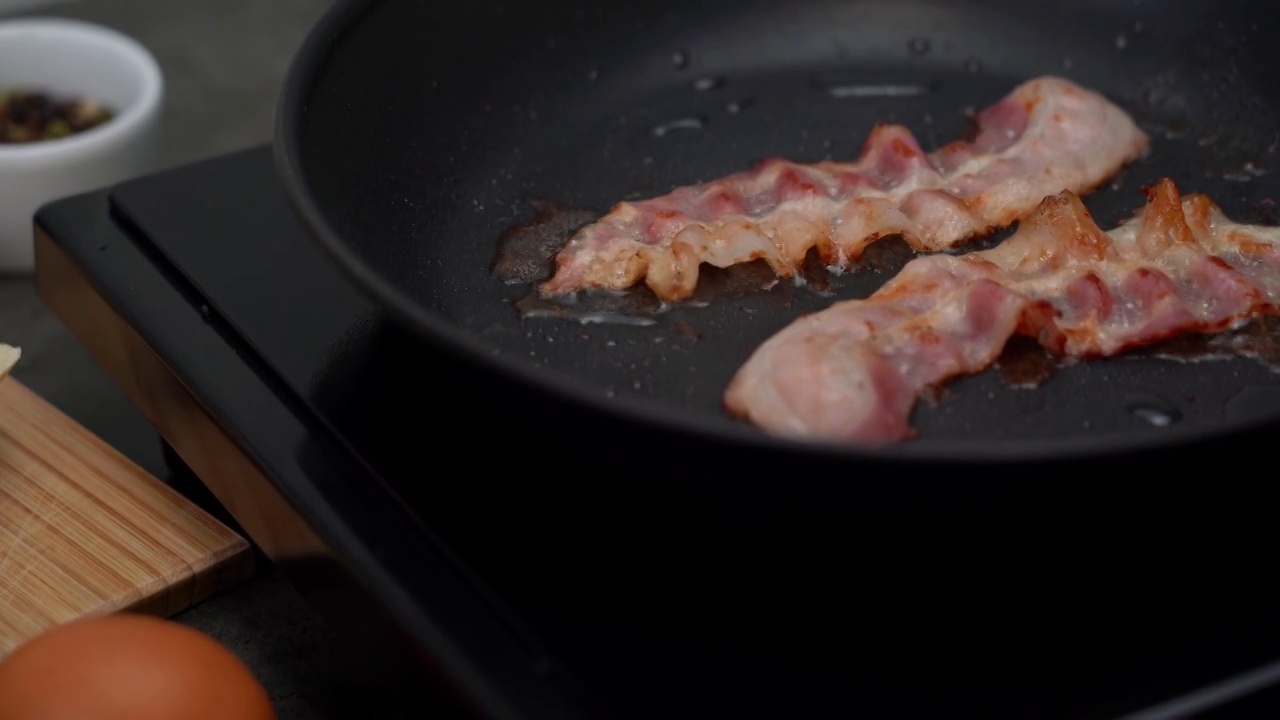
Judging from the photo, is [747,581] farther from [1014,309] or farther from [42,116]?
[42,116]

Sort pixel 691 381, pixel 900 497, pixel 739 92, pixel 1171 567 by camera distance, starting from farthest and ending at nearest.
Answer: pixel 739 92
pixel 691 381
pixel 1171 567
pixel 900 497

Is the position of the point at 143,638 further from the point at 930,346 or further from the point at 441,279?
the point at 930,346

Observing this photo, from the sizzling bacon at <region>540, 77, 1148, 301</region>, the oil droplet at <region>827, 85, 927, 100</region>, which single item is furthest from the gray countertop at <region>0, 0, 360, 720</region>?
the oil droplet at <region>827, 85, 927, 100</region>

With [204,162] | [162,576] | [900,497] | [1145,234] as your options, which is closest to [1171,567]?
[900,497]

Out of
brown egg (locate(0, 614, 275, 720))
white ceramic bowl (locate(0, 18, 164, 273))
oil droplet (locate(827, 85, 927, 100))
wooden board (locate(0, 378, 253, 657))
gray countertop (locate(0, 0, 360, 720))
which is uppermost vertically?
oil droplet (locate(827, 85, 927, 100))

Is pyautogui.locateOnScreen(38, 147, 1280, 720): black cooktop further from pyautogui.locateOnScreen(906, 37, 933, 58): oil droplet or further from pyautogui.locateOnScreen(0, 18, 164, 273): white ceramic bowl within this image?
pyautogui.locateOnScreen(906, 37, 933, 58): oil droplet

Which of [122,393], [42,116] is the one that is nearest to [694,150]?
[122,393]
